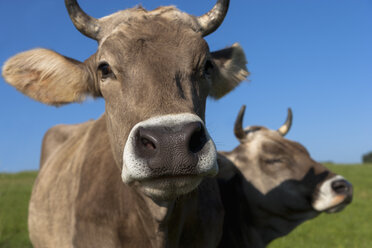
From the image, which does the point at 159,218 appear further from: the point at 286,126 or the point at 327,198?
the point at 286,126

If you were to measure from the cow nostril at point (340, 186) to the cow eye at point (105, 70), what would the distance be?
394 centimetres

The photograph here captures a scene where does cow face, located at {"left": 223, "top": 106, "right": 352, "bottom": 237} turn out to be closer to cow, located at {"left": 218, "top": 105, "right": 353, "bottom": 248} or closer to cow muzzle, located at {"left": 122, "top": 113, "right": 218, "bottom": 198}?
cow, located at {"left": 218, "top": 105, "right": 353, "bottom": 248}

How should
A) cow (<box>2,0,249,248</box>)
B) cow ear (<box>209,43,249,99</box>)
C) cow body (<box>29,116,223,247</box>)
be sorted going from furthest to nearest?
cow ear (<box>209,43,249,99</box>)
cow body (<box>29,116,223,247</box>)
cow (<box>2,0,249,248</box>)

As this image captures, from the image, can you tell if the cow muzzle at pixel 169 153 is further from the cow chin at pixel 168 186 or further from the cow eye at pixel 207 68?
the cow eye at pixel 207 68

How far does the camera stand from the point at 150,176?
7.76 ft

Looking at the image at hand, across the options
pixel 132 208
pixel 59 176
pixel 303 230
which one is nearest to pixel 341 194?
pixel 132 208

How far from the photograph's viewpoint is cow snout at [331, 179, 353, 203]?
18.5ft

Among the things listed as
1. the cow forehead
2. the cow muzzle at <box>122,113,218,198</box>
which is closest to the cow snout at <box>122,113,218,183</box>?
the cow muzzle at <box>122,113,218,198</box>

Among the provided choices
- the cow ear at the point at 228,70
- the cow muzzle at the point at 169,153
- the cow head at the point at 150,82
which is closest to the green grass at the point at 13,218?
the cow head at the point at 150,82

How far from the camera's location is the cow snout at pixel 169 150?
2285mm

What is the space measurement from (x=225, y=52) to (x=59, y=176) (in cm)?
250

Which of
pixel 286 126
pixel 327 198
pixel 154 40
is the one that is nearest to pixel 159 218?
pixel 154 40

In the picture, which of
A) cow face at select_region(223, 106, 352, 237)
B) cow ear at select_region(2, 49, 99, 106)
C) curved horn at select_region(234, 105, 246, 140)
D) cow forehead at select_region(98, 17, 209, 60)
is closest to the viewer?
cow forehead at select_region(98, 17, 209, 60)

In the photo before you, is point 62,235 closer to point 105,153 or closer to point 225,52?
point 105,153
